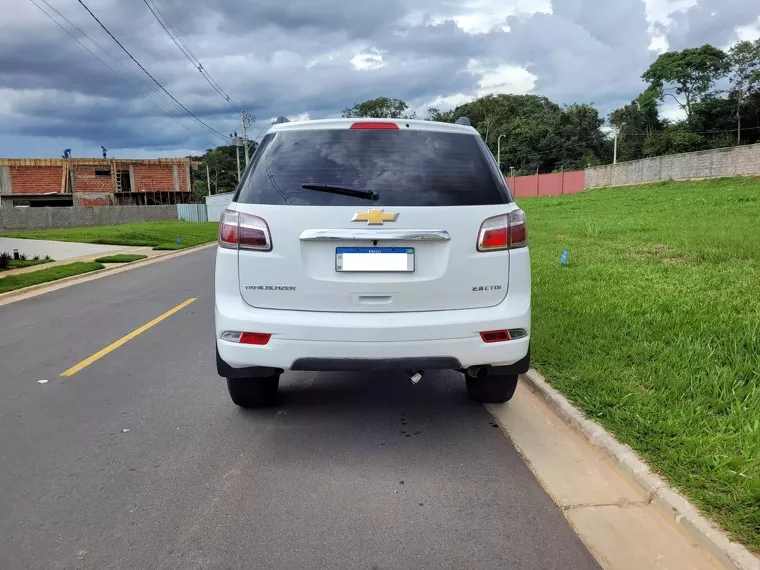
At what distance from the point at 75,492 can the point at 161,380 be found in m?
2.07

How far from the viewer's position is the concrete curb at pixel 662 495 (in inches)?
95.6

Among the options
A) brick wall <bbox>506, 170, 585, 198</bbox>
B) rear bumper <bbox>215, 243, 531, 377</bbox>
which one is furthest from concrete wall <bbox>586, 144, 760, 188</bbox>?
rear bumper <bbox>215, 243, 531, 377</bbox>

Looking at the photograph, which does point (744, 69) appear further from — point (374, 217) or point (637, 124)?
point (374, 217)

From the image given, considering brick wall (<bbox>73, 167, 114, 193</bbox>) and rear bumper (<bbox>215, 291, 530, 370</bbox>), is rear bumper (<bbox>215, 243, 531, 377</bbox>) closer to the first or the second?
rear bumper (<bbox>215, 291, 530, 370</bbox>)

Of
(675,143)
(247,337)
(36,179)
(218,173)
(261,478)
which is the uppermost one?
(218,173)

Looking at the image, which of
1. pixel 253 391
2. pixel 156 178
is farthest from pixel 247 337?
pixel 156 178

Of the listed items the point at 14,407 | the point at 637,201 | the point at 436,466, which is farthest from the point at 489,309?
the point at 637,201

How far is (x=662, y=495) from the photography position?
2.88m

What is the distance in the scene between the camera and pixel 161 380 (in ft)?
17.1

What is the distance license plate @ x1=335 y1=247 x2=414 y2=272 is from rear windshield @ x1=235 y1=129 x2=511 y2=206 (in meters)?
0.27

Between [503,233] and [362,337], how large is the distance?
1038mm

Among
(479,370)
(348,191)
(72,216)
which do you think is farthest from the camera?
(72,216)

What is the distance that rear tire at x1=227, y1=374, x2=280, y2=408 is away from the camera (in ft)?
13.8

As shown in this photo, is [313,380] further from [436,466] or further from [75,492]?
[75,492]
